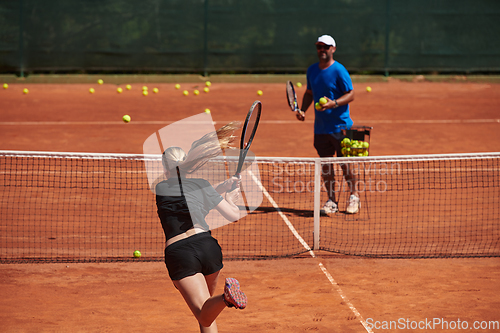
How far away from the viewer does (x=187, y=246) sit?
3.71m

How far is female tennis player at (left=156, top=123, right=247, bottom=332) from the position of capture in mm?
3660

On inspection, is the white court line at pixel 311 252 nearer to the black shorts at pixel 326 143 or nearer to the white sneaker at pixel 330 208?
the white sneaker at pixel 330 208

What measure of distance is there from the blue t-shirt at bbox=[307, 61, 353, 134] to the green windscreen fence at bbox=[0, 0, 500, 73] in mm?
11123

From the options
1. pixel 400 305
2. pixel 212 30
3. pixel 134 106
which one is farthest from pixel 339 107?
pixel 212 30

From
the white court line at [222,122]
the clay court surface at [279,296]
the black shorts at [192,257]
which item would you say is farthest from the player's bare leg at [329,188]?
the white court line at [222,122]

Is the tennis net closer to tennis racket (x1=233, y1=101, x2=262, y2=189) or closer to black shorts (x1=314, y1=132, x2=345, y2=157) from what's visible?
black shorts (x1=314, y1=132, x2=345, y2=157)

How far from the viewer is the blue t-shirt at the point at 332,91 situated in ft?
25.0

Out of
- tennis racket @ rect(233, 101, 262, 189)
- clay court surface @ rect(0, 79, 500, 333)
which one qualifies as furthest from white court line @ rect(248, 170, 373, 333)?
tennis racket @ rect(233, 101, 262, 189)

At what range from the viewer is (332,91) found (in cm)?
767

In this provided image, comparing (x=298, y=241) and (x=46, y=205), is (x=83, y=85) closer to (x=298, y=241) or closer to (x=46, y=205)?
(x=46, y=205)

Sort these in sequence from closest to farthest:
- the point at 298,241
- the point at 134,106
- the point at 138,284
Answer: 1. the point at 138,284
2. the point at 298,241
3. the point at 134,106

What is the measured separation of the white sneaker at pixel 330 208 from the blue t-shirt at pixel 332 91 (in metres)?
1.01

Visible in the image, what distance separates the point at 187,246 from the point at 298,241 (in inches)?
135

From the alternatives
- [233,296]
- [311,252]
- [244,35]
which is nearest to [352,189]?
[311,252]
